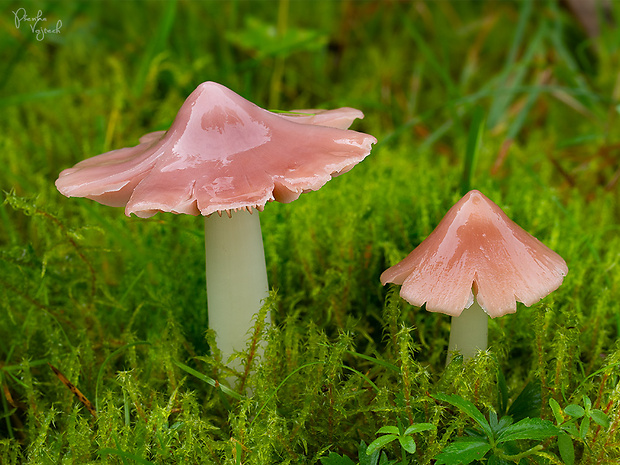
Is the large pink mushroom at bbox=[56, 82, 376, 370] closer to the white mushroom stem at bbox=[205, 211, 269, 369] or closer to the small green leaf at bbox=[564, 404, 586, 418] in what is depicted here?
the white mushroom stem at bbox=[205, 211, 269, 369]

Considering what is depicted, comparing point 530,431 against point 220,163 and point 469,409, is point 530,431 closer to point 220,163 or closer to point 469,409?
point 469,409

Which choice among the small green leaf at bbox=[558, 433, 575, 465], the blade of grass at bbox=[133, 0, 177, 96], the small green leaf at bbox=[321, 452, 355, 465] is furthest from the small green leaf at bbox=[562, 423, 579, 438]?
the blade of grass at bbox=[133, 0, 177, 96]

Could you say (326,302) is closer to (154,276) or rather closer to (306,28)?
(154,276)

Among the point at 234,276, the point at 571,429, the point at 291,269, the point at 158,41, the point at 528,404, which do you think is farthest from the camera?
the point at 158,41

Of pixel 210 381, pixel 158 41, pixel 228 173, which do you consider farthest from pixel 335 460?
pixel 158 41

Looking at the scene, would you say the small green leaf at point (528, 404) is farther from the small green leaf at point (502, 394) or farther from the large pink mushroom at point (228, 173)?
the large pink mushroom at point (228, 173)

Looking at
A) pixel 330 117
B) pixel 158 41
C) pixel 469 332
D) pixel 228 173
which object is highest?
pixel 158 41
